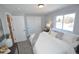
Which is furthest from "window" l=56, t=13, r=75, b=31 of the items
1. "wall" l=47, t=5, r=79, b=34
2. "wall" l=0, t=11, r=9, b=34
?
"wall" l=0, t=11, r=9, b=34

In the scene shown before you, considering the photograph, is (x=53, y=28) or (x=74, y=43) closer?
(x=74, y=43)

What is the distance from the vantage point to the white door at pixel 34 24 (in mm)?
823

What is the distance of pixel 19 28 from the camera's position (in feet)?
2.73

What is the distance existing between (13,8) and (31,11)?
0.20m

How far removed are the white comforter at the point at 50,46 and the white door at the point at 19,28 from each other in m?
0.23

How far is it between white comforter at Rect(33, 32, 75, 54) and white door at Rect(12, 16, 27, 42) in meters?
0.23

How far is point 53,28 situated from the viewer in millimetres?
854

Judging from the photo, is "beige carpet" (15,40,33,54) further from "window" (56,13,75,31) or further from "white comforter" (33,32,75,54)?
"window" (56,13,75,31)

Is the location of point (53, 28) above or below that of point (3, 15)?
below

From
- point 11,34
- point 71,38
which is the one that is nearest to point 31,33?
point 11,34

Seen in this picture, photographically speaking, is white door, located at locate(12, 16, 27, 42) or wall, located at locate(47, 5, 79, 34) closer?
wall, located at locate(47, 5, 79, 34)

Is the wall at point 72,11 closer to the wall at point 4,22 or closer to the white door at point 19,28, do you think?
the white door at point 19,28

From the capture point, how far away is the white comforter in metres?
0.76

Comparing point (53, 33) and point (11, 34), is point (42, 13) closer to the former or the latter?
point (53, 33)
